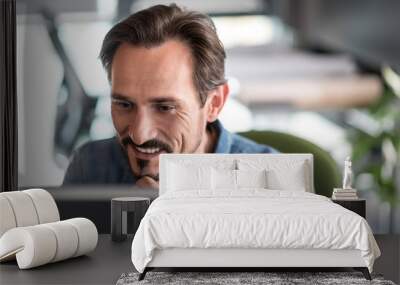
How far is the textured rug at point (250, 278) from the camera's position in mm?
5137

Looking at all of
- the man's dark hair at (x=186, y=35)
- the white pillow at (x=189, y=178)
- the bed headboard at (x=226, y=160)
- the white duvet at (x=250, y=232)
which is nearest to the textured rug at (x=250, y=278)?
the white duvet at (x=250, y=232)

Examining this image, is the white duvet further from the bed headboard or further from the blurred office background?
the blurred office background

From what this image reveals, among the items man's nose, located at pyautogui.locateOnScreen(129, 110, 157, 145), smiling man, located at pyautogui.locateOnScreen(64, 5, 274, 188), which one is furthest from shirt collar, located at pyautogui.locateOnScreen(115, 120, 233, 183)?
man's nose, located at pyautogui.locateOnScreen(129, 110, 157, 145)

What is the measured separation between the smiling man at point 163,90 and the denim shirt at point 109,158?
0.04ft

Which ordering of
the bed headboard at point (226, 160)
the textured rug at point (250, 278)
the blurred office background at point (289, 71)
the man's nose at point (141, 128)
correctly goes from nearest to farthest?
the textured rug at point (250, 278), the bed headboard at point (226, 160), the blurred office background at point (289, 71), the man's nose at point (141, 128)

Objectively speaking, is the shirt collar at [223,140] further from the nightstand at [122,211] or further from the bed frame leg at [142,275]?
the bed frame leg at [142,275]

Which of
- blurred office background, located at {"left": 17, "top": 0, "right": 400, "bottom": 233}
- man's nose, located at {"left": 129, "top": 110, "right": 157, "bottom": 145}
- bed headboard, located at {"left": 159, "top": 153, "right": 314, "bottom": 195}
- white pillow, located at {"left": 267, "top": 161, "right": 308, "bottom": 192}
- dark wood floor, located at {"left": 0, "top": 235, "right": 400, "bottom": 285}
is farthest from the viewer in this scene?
man's nose, located at {"left": 129, "top": 110, "right": 157, "bottom": 145}

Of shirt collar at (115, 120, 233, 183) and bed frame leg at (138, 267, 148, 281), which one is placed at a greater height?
shirt collar at (115, 120, 233, 183)

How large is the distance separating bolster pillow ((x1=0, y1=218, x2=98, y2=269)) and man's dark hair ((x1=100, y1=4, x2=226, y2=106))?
2406 mm

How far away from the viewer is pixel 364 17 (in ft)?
24.6

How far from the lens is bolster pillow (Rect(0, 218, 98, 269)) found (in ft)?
18.1

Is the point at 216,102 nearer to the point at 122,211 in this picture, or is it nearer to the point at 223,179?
the point at 223,179

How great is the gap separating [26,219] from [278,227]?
216 cm

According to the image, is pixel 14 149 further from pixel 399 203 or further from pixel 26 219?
pixel 399 203
